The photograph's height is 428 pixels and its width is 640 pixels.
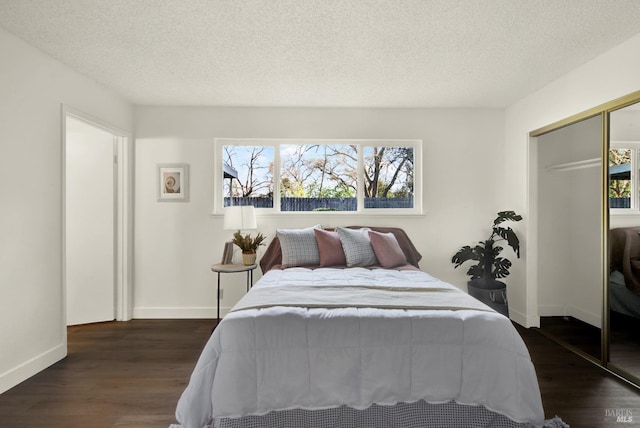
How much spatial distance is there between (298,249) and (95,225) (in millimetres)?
2275

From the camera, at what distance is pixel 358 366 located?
174 cm

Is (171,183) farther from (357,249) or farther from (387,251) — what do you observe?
(387,251)

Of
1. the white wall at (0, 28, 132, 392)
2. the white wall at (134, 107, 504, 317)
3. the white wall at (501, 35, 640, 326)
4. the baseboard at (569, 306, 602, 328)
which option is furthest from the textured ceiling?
the baseboard at (569, 306, 602, 328)

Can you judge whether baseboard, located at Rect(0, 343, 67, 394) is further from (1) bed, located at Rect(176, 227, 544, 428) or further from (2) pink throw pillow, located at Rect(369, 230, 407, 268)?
(2) pink throw pillow, located at Rect(369, 230, 407, 268)

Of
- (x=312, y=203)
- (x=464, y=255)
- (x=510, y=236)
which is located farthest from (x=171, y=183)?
(x=510, y=236)

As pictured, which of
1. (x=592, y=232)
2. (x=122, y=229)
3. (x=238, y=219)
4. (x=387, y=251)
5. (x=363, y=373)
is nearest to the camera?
(x=363, y=373)

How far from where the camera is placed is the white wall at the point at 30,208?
7.80ft

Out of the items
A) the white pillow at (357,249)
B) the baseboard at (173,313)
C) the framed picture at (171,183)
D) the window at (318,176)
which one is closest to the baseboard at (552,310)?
the window at (318,176)

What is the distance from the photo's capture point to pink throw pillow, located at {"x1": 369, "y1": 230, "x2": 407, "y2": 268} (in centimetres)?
323

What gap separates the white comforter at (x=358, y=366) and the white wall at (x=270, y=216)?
228cm

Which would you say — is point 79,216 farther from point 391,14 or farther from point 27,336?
point 391,14

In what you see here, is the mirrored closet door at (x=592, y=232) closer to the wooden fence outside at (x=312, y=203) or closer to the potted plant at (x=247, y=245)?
the wooden fence outside at (x=312, y=203)

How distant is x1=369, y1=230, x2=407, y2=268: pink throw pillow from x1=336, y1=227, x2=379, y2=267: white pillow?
2.1 inches

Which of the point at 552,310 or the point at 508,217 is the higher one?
the point at 508,217
